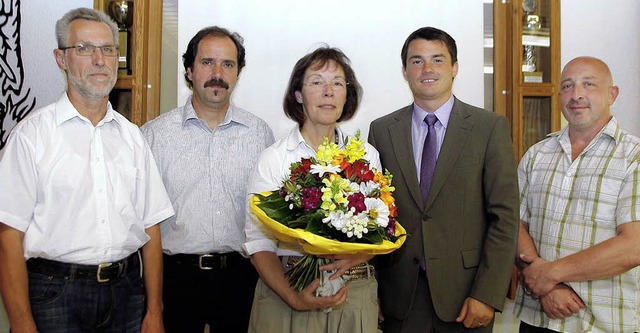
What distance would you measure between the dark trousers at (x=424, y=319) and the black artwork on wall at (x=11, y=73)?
2.67m

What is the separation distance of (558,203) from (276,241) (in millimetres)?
1311

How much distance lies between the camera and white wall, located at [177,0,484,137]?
3.61 m

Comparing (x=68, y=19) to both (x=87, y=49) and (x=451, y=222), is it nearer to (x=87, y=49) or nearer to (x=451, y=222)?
(x=87, y=49)

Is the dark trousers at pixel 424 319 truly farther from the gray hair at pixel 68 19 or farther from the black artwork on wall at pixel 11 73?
the black artwork on wall at pixel 11 73

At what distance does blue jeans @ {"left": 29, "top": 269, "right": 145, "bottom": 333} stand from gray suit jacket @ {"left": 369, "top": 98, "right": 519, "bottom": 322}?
1161 mm

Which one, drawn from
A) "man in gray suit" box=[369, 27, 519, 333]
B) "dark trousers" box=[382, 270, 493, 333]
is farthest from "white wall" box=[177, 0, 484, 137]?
"dark trousers" box=[382, 270, 493, 333]

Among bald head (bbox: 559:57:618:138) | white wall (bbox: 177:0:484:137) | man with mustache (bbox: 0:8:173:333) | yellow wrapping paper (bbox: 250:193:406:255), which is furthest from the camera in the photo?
white wall (bbox: 177:0:484:137)

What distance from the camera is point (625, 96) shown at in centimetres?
367

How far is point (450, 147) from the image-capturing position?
2.38 m

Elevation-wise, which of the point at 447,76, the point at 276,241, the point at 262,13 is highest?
the point at 262,13

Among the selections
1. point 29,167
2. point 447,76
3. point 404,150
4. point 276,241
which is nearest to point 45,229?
point 29,167

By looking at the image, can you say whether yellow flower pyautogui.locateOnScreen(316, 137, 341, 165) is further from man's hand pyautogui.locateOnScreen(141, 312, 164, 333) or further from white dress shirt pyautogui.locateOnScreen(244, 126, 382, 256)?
man's hand pyautogui.locateOnScreen(141, 312, 164, 333)

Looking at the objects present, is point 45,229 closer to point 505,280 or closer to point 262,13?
Answer: point 505,280

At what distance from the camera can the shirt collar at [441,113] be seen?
2.47 m
